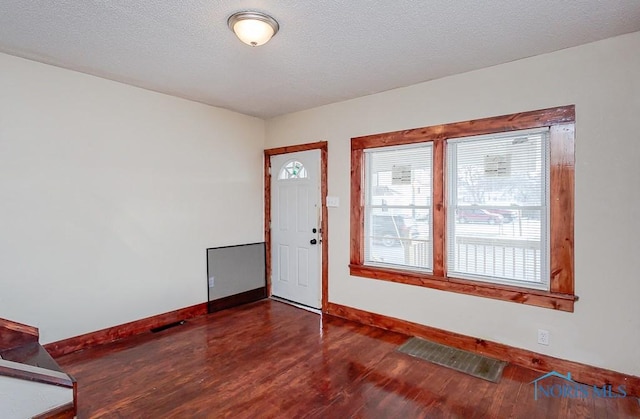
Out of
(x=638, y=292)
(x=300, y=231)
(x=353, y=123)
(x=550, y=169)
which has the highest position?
(x=353, y=123)

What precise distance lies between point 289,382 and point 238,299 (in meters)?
2.12

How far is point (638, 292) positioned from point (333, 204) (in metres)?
2.82

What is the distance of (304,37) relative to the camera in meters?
2.46

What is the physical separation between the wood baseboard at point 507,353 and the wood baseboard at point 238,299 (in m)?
1.42

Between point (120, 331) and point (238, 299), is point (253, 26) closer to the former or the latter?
point (120, 331)

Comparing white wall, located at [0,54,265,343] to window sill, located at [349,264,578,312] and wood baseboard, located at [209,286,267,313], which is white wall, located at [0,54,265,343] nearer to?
wood baseboard, located at [209,286,267,313]

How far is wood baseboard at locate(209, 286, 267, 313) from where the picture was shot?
4277mm

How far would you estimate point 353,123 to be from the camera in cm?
394

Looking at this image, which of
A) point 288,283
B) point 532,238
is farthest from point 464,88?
point 288,283

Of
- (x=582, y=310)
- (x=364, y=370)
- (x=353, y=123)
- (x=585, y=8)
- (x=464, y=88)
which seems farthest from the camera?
(x=353, y=123)

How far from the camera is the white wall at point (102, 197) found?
2820 millimetres

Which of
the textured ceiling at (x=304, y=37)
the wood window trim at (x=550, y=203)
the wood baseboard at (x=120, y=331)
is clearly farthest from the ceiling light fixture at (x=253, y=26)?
the wood baseboard at (x=120, y=331)

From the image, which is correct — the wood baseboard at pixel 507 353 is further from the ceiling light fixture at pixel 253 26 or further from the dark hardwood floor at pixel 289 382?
the ceiling light fixture at pixel 253 26

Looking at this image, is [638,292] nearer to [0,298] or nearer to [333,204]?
[333,204]
